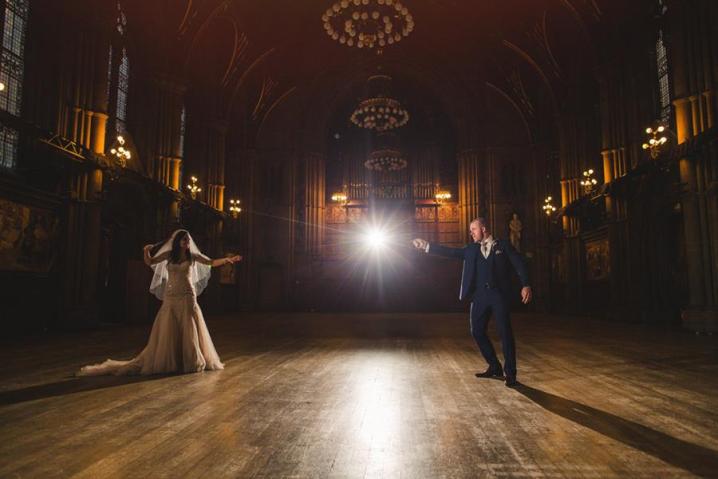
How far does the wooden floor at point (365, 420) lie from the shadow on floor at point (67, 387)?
0.02 metres

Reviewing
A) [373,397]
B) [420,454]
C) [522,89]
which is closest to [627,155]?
[522,89]

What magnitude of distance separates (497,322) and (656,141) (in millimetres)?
11603

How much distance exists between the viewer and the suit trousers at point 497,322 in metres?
5.06

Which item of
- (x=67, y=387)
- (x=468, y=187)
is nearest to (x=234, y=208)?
(x=468, y=187)

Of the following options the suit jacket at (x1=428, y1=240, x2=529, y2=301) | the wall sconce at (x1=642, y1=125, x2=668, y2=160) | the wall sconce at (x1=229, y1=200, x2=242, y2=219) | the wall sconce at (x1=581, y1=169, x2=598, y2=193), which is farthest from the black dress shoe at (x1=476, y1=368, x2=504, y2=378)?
the wall sconce at (x1=229, y1=200, x2=242, y2=219)

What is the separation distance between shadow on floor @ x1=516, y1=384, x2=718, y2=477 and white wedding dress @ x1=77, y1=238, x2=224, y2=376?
160 inches

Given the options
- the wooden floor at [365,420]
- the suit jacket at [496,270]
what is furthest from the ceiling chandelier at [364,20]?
the wooden floor at [365,420]

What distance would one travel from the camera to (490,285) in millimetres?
5211

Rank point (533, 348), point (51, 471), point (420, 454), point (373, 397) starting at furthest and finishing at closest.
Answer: point (533, 348) → point (373, 397) → point (420, 454) → point (51, 471)

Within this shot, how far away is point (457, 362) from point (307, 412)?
11.2ft

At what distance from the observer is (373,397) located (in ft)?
14.5

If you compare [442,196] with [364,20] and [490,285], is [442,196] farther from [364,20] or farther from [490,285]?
[490,285]

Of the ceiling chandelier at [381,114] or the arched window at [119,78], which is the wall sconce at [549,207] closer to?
the ceiling chandelier at [381,114]

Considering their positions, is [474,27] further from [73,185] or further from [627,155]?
[73,185]
